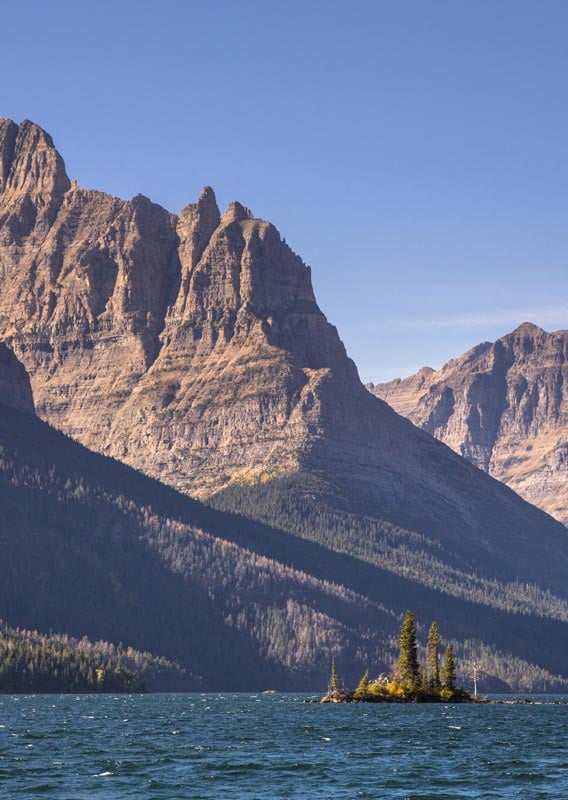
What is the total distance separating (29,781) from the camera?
16425cm

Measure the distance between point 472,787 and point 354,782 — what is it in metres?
11.2

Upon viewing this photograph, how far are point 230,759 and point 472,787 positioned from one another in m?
36.1

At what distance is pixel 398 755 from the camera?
19888 centimetres

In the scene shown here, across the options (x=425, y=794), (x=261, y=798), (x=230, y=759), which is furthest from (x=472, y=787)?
(x=230, y=759)

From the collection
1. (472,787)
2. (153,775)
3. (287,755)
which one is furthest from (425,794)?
(287,755)

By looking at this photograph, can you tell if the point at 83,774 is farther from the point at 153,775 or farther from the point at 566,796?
the point at 566,796

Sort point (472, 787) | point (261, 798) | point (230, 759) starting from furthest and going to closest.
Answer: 1. point (230, 759)
2. point (472, 787)
3. point (261, 798)

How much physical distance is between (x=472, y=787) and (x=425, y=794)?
8.12m

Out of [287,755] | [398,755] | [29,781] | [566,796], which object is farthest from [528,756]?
[29,781]

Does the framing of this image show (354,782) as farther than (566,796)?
Yes

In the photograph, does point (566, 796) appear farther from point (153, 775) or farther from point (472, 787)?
point (153, 775)

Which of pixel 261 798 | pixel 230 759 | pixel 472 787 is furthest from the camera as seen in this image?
pixel 230 759

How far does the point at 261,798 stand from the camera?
15162cm

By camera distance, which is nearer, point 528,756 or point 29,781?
point 29,781
